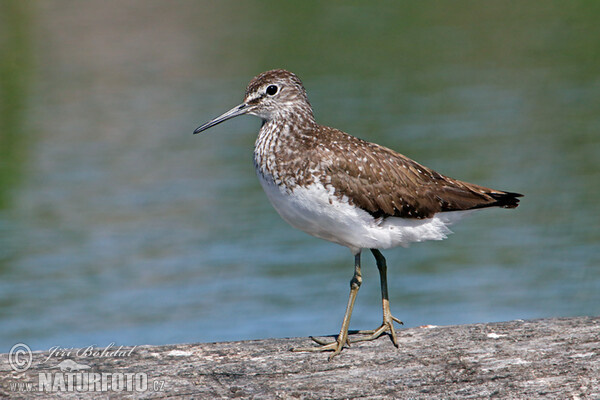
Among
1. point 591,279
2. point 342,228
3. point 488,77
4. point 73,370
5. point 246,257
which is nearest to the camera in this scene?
point 73,370

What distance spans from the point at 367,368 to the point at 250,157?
9.59m

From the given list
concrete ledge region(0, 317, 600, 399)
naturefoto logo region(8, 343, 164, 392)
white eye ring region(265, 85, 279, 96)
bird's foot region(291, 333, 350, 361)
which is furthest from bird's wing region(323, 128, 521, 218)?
naturefoto logo region(8, 343, 164, 392)

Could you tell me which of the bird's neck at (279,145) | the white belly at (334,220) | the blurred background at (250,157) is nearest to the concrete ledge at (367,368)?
the white belly at (334,220)

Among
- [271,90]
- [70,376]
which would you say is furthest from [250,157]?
[70,376]

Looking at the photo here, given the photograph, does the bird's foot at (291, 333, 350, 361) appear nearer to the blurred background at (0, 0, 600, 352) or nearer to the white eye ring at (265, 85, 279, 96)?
the white eye ring at (265, 85, 279, 96)

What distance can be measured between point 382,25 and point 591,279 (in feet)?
36.7

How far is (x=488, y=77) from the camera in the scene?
59.1ft

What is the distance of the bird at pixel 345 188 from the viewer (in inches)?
240

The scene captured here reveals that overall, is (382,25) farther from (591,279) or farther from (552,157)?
(591,279)

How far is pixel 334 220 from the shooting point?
6.04 metres

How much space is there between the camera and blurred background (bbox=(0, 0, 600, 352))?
1091cm

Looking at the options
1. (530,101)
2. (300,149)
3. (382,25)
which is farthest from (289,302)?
(382,25)

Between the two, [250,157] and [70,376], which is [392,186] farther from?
[250,157]

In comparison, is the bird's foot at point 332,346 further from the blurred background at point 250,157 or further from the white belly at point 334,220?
the blurred background at point 250,157
